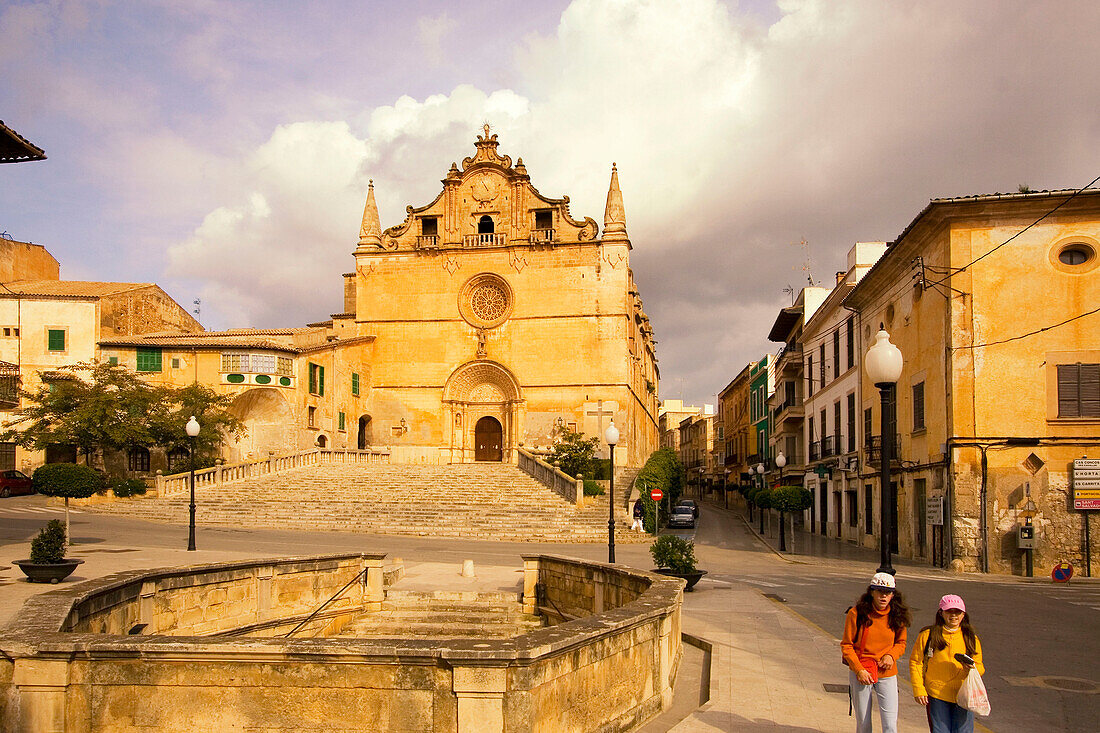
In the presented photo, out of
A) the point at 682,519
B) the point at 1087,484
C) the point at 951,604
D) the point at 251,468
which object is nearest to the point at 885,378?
the point at 951,604

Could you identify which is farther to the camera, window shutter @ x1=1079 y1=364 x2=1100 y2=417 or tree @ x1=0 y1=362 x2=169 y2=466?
tree @ x1=0 y1=362 x2=169 y2=466

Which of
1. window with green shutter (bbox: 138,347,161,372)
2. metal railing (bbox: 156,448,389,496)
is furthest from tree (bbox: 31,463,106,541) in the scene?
window with green shutter (bbox: 138,347,161,372)

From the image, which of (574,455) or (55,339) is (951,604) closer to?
(574,455)

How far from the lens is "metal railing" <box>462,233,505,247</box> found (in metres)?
46.6

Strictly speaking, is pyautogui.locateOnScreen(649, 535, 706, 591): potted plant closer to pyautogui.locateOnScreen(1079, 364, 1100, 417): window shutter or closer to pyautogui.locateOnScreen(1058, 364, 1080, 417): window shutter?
pyautogui.locateOnScreen(1058, 364, 1080, 417): window shutter

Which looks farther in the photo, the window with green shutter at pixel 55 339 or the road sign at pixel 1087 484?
the window with green shutter at pixel 55 339

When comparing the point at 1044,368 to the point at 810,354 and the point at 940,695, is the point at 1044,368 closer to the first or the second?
the point at 940,695

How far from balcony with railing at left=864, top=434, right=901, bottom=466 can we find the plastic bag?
70.0 feet

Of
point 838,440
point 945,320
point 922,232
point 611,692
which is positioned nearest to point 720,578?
point 945,320

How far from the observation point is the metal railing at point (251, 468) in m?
34.0

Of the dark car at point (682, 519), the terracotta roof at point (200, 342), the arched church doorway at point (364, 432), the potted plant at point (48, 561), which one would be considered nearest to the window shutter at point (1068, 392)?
the dark car at point (682, 519)

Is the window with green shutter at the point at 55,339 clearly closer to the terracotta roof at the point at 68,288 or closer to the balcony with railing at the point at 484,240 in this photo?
the terracotta roof at the point at 68,288

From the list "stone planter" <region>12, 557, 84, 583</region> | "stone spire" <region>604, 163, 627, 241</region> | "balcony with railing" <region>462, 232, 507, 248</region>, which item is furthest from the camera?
"balcony with railing" <region>462, 232, 507, 248</region>

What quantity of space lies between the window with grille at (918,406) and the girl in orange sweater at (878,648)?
752 inches
